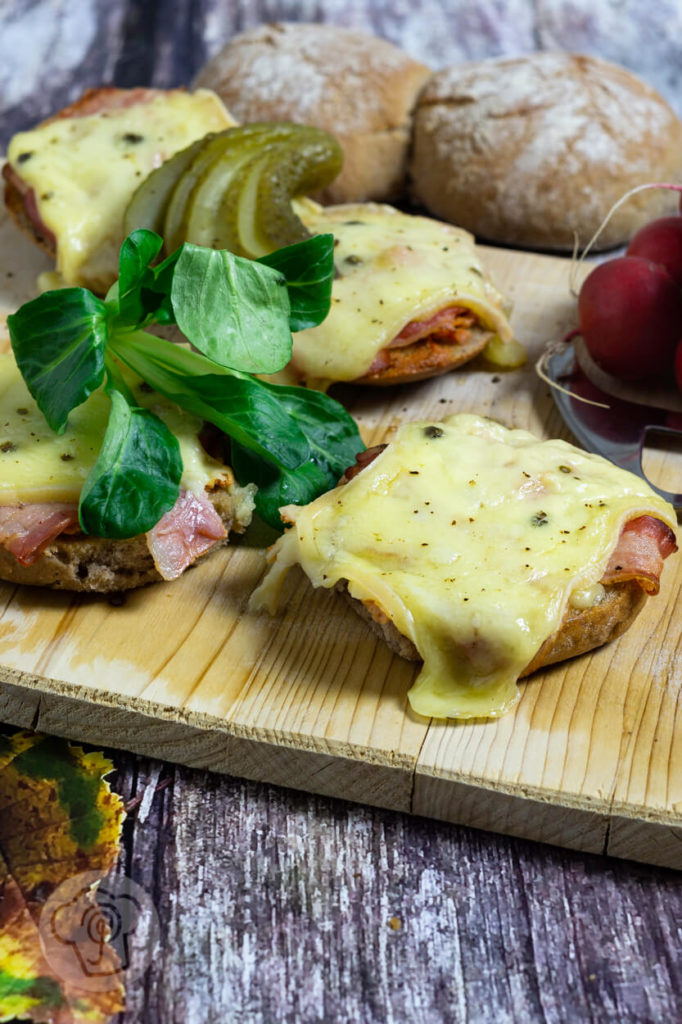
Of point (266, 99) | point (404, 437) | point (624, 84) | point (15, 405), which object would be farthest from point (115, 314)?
point (624, 84)

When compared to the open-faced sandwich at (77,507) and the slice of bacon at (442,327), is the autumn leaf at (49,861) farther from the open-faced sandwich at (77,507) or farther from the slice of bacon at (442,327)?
the slice of bacon at (442,327)

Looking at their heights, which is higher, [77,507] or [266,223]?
[266,223]

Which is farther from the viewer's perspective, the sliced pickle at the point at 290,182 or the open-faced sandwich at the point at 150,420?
the sliced pickle at the point at 290,182

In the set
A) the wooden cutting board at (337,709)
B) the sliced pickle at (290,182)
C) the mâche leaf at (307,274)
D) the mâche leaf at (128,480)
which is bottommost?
the wooden cutting board at (337,709)

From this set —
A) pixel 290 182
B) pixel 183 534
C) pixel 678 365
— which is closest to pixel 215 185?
pixel 290 182

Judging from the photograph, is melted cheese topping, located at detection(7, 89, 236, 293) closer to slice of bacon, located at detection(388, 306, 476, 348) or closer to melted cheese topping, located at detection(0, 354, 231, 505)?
melted cheese topping, located at detection(0, 354, 231, 505)

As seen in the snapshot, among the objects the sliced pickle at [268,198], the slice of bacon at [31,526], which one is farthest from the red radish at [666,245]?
the slice of bacon at [31,526]

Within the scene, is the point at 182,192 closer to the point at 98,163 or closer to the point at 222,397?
the point at 98,163
